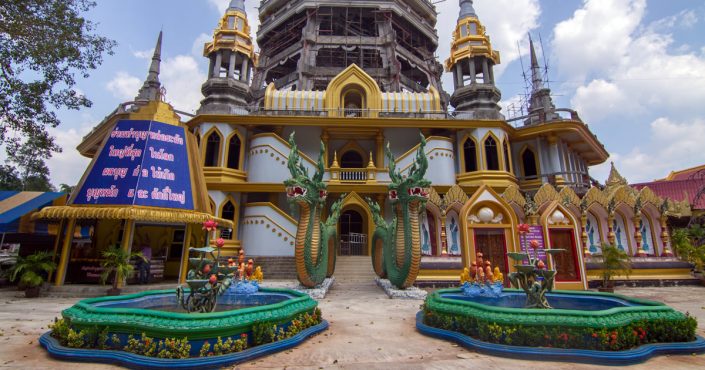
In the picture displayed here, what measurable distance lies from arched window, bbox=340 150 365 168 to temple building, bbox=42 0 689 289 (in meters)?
0.06

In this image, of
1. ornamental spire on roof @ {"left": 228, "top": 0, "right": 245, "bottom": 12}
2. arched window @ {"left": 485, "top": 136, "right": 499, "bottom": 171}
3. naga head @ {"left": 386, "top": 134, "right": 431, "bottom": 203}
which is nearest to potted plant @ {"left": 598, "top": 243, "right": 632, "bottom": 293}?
arched window @ {"left": 485, "top": 136, "right": 499, "bottom": 171}

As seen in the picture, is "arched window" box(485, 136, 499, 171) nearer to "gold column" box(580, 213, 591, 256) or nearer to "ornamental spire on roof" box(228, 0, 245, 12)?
"gold column" box(580, 213, 591, 256)

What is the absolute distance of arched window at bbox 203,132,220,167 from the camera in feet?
56.4

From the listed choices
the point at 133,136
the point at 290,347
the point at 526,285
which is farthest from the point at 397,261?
the point at 133,136

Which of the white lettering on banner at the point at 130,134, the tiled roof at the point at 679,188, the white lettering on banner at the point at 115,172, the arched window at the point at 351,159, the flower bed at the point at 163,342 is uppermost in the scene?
the arched window at the point at 351,159

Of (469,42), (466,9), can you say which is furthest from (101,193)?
(466,9)

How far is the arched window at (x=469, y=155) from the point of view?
1794 cm

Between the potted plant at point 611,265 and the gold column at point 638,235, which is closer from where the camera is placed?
the potted plant at point 611,265

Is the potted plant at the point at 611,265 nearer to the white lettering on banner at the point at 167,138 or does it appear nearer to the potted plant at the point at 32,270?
the white lettering on banner at the point at 167,138

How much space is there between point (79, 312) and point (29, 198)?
10.8 m

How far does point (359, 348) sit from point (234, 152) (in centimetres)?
1497

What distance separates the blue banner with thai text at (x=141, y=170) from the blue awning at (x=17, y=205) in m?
2.72

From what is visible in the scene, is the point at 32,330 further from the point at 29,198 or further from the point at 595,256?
the point at 595,256

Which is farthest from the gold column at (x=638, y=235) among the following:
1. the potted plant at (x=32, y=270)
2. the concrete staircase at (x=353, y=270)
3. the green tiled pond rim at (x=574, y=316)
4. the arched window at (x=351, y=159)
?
the potted plant at (x=32, y=270)
